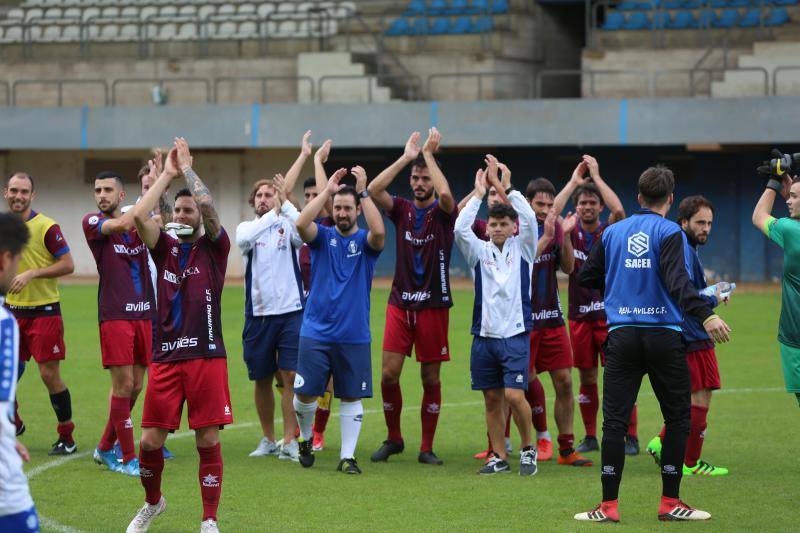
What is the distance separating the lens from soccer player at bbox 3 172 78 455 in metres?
10.1

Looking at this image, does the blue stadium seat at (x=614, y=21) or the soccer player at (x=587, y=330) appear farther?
the blue stadium seat at (x=614, y=21)

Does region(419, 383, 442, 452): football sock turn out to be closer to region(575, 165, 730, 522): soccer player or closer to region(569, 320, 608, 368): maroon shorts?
region(569, 320, 608, 368): maroon shorts

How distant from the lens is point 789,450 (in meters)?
10.6

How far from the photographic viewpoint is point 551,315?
34.0 feet

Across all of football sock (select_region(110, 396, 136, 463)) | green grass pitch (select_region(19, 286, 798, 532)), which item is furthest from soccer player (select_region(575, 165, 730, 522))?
football sock (select_region(110, 396, 136, 463))

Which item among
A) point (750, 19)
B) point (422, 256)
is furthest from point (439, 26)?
point (422, 256)

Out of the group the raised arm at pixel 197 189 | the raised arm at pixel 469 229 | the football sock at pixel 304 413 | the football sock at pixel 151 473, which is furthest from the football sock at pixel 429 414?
the raised arm at pixel 197 189

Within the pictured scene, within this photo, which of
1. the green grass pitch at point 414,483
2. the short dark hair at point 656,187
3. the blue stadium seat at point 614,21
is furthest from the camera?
the blue stadium seat at point 614,21

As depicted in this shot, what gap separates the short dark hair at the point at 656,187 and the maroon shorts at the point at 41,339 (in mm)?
5317

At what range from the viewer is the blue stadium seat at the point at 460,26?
110 ft

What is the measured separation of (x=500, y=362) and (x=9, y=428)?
17.1 feet

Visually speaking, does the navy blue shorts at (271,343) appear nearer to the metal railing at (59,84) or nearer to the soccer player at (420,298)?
the soccer player at (420,298)

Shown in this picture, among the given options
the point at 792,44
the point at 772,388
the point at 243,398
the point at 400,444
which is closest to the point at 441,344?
the point at 400,444

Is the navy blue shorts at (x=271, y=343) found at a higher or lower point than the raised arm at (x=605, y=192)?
lower
